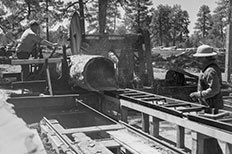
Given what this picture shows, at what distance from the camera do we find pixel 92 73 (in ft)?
26.5

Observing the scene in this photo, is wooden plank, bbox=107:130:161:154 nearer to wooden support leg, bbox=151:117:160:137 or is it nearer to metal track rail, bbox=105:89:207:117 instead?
wooden support leg, bbox=151:117:160:137

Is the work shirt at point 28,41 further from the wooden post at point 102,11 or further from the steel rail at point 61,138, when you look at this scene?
the wooden post at point 102,11

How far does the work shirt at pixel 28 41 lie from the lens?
880 centimetres

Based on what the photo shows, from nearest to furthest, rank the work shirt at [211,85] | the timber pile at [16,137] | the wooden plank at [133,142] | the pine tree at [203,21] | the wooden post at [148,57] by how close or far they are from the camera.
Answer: the work shirt at [211,85] < the wooden plank at [133,142] < the timber pile at [16,137] < the wooden post at [148,57] < the pine tree at [203,21]

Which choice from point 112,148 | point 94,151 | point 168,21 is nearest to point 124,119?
point 112,148

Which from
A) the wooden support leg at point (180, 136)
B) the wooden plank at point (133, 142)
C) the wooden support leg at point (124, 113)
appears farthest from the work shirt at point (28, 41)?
the wooden support leg at point (180, 136)

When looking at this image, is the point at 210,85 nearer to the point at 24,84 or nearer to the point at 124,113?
the point at 124,113

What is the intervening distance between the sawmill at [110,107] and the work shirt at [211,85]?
0.57 ft

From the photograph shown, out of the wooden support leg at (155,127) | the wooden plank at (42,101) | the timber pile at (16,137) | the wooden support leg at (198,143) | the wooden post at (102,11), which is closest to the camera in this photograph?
the wooden support leg at (198,143)

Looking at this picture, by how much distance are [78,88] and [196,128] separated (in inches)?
183

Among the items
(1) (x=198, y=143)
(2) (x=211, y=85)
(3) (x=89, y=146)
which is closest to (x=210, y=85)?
(2) (x=211, y=85)

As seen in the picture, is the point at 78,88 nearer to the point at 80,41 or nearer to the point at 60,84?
the point at 60,84

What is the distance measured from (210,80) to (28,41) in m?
5.78

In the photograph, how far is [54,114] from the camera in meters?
7.78
